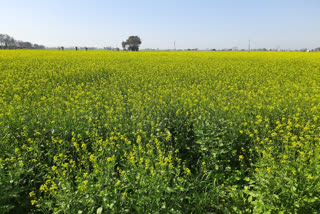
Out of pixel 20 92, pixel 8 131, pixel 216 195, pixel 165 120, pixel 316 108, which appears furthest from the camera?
pixel 20 92

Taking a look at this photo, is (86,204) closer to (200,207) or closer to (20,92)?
(200,207)

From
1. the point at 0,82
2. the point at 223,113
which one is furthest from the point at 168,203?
the point at 0,82

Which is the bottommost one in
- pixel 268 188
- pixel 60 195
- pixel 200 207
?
pixel 200 207

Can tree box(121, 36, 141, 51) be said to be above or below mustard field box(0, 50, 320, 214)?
above

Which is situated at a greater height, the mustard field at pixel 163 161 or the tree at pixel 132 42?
the tree at pixel 132 42

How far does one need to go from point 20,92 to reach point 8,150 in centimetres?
555

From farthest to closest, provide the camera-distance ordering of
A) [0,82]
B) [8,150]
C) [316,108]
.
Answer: [0,82], [316,108], [8,150]

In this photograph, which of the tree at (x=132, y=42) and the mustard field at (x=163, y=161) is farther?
the tree at (x=132, y=42)

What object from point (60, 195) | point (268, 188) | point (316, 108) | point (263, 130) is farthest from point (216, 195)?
point (316, 108)

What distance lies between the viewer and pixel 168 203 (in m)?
3.26

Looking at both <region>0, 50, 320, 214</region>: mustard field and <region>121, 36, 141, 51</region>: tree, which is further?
<region>121, 36, 141, 51</region>: tree

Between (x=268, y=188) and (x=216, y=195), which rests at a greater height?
(x=268, y=188)

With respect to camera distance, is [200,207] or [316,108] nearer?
[200,207]

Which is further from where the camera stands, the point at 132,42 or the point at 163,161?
the point at 132,42
